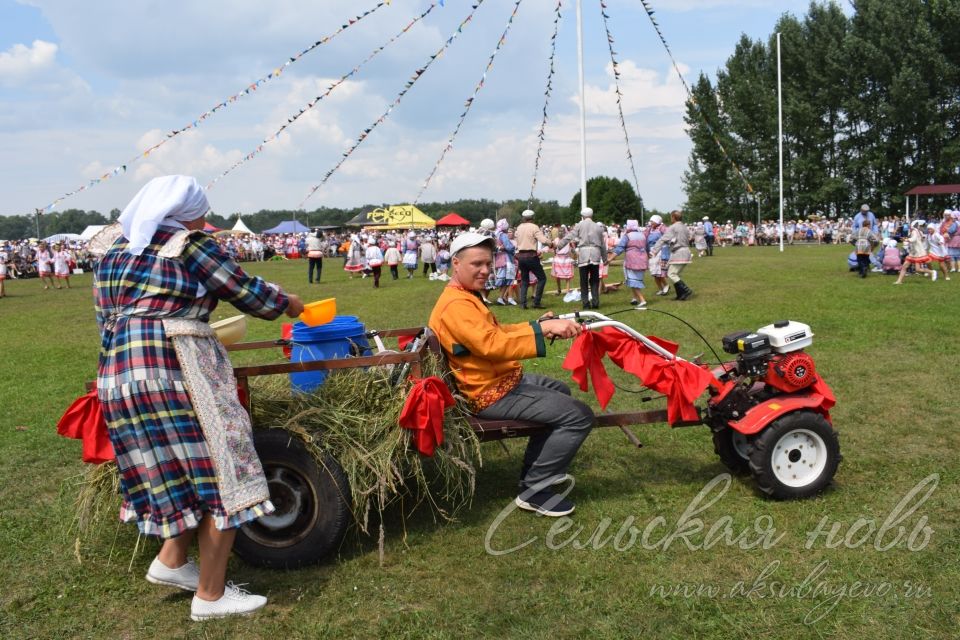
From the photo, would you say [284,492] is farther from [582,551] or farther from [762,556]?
[762,556]

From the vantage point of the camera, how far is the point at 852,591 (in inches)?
145

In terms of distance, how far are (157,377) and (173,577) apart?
1210 mm

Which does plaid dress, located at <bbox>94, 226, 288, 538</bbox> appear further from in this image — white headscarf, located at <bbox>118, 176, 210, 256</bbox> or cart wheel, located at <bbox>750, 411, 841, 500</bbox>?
cart wheel, located at <bbox>750, 411, 841, 500</bbox>

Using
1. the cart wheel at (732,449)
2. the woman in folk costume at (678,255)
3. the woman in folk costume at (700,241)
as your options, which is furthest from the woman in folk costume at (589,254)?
the woman in folk costume at (700,241)

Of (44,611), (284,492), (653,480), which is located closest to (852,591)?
(653,480)

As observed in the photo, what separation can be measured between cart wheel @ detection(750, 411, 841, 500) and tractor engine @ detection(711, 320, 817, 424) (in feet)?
0.71

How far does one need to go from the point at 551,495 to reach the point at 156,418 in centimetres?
242

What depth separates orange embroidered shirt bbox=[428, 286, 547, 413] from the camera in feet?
14.3

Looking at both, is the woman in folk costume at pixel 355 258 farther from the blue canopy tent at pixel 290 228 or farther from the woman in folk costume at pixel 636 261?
the blue canopy tent at pixel 290 228

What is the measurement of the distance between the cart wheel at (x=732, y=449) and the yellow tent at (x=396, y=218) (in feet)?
164

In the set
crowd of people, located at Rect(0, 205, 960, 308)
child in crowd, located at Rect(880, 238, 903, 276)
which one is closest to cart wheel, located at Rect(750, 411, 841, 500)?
crowd of people, located at Rect(0, 205, 960, 308)

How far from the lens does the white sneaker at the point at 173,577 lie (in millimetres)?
3893

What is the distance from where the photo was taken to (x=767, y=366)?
15.6 feet

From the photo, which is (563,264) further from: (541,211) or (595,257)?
(541,211)
